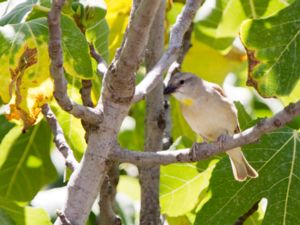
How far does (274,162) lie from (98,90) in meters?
0.80

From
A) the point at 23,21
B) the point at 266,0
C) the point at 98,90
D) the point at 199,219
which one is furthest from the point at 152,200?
the point at 266,0

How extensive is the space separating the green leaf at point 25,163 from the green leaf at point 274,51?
1.21 metres

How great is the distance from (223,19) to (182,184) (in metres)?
0.97

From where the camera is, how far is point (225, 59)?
462cm

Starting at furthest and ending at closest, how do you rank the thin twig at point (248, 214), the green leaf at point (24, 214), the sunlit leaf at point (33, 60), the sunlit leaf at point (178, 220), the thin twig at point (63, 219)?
the sunlit leaf at point (178, 220), the thin twig at point (248, 214), the green leaf at point (24, 214), the sunlit leaf at point (33, 60), the thin twig at point (63, 219)

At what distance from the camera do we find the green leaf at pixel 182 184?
387 cm

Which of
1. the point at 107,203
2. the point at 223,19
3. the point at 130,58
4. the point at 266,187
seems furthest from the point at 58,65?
the point at 223,19

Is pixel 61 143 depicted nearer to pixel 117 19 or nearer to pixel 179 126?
pixel 117 19

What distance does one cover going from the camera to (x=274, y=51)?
10.7ft

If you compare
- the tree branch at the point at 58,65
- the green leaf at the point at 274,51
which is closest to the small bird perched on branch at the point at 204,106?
the green leaf at the point at 274,51

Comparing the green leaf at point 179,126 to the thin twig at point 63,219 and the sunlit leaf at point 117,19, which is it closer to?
the sunlit leaf at point 117,19

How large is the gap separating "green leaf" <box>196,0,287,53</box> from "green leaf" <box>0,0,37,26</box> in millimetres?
1438

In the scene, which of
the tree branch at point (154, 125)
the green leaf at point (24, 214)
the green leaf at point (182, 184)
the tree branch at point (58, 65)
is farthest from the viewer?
the green leaf at point (182, 184)

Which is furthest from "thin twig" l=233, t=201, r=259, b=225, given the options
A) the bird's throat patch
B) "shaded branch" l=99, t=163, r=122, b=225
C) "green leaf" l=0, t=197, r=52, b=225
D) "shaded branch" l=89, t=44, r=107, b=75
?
"shaded branch" l=89, t=44, r=107, b=75
